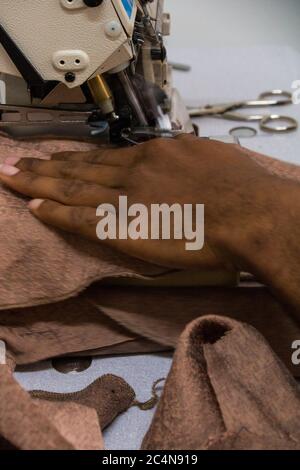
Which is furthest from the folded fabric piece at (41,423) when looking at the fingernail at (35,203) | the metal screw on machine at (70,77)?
the metal screw on machine at (70,77)

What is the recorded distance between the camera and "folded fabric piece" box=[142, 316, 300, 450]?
73cm

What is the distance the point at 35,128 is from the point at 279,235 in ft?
1.65

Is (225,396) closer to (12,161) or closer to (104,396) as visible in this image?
(104,396)

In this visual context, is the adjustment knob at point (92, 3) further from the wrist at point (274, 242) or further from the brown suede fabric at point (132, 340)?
the wrist at point (274, 242)

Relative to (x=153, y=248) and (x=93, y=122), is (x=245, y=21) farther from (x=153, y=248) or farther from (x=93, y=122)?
(x=153, y=248)

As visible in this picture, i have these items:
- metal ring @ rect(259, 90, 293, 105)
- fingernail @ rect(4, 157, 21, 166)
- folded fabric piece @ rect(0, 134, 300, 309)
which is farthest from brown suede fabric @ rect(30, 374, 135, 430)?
metal ring @ rect(259, 90, 293, 105)

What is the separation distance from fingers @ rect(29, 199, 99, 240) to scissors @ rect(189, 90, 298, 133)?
0.67 metres

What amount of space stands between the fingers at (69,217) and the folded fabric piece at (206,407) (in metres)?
0.21

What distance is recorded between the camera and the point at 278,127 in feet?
4.73

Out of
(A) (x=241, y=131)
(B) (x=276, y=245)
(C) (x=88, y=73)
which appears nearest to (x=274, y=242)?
(B) (x=276, y=245)

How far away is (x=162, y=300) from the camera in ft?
3.05

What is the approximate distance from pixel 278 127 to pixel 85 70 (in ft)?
1.95
